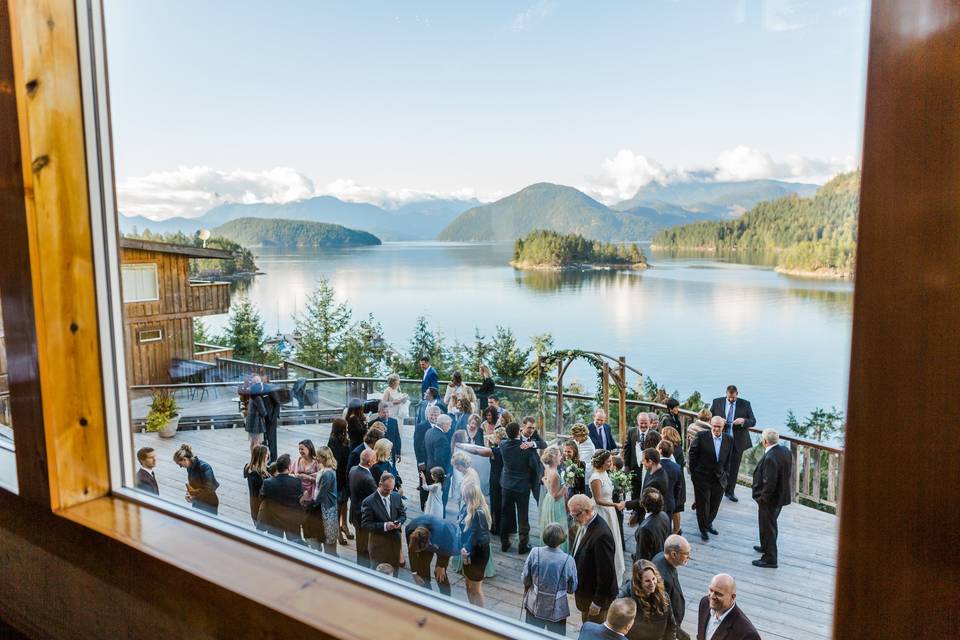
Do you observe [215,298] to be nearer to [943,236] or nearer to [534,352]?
[534,352]

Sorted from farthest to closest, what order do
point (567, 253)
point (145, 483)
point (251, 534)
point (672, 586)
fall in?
point (567, 253)
point (672, 586)
point (145, 483)
point (251, 534)

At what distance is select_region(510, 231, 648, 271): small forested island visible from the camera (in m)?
3.88

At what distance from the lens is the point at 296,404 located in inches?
157

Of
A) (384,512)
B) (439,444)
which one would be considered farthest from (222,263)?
(384,512)

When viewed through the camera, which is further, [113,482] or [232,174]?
[232,174]

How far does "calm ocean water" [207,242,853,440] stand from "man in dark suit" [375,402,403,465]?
0.65 metres

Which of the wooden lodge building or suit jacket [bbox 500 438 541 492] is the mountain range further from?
suit jacket [bbox 500 438 541 492]

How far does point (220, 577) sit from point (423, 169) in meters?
4.45

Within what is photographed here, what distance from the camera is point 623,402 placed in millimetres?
3770

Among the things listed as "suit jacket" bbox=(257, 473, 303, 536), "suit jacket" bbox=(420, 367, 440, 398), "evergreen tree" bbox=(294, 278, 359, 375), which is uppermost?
"evergreen tree" bbox=(294, 278, 359, 375)

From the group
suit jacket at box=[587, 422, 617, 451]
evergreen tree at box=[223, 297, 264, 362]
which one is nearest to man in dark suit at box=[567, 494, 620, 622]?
suit jacket at box=[587, 422, 617, 451]

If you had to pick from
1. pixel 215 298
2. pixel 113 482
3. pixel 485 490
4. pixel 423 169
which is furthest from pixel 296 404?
pixel 113 482

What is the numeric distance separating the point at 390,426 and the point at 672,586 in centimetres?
192

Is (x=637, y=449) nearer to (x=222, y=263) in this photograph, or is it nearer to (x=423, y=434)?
(x=423, y=434)
